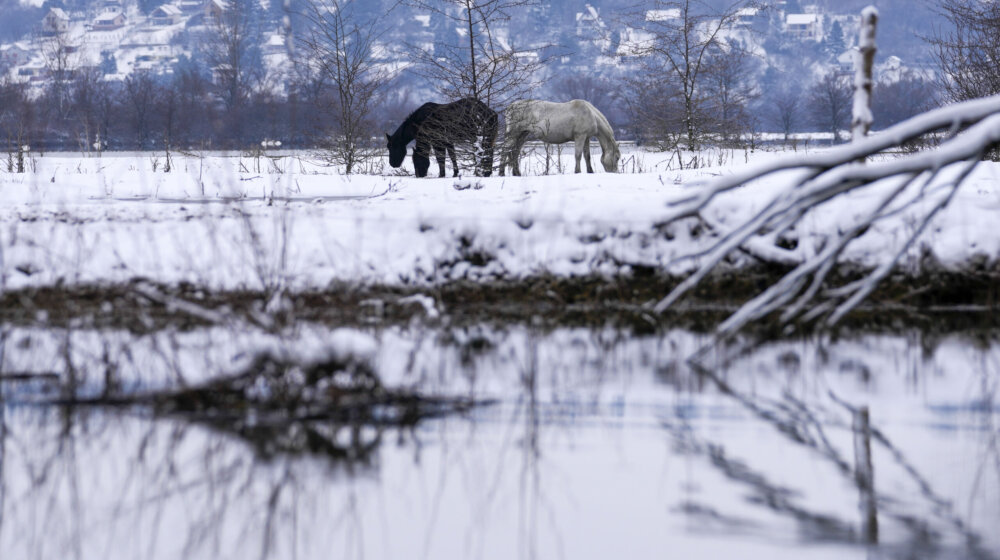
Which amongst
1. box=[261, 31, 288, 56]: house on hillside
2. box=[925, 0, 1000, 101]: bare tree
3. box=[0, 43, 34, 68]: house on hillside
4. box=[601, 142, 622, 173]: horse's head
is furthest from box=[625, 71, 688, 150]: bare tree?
box=[0, 43, 34, 68]: house on hillside

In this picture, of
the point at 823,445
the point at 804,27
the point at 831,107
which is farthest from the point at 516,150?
the point at 804,27

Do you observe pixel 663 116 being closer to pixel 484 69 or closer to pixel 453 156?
pixel 484 69

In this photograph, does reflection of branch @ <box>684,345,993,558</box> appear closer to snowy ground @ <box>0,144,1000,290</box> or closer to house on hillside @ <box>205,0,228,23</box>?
snowy ground @ <box>0,144,1000,290</box>

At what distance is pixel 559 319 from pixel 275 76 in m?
86.9

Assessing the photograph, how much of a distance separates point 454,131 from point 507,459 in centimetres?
1221

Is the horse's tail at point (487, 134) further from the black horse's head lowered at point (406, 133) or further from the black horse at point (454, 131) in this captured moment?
the black horse's head lowered at point (406, 133)

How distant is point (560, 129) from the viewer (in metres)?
18.2

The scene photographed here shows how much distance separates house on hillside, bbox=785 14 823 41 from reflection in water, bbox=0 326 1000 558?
582ft

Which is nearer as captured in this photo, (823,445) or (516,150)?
(823,445)

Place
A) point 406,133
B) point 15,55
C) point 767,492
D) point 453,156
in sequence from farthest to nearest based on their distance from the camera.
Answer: point 15,55 → point 406,133 → point 453,156 → point 767,492

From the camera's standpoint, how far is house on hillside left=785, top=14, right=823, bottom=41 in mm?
177125

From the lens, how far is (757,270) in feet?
29.6

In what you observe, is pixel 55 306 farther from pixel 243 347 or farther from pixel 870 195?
pixel 870 195

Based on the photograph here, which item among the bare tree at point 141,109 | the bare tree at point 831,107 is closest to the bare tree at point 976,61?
the bare tree at point 141,109
